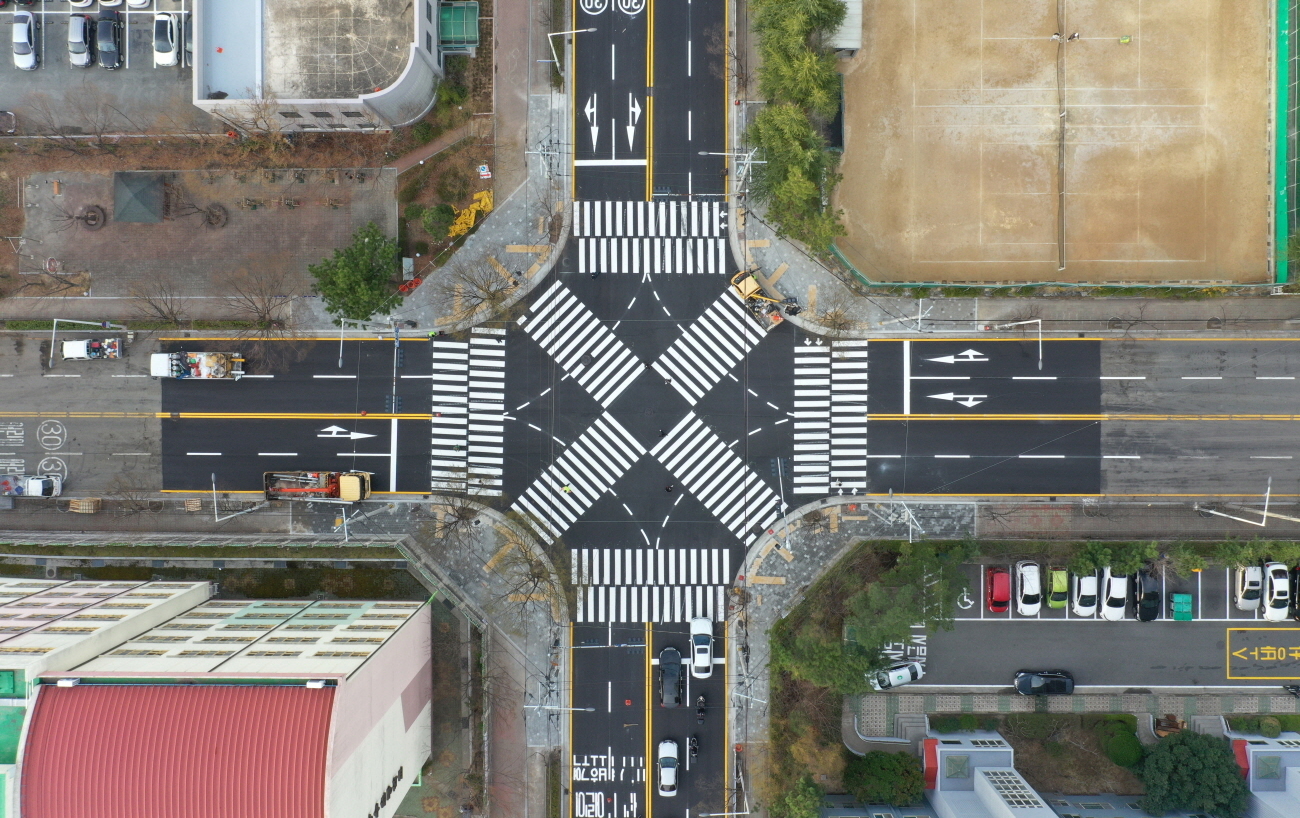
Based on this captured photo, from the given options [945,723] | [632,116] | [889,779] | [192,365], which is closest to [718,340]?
[632,116]

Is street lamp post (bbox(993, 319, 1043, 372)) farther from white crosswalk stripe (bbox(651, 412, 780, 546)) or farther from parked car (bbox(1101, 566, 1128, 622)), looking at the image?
white crosswalk stripe (bbox(651, 412, 780, 546))

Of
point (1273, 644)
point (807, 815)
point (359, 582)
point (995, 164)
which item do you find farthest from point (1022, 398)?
point (359, 582)

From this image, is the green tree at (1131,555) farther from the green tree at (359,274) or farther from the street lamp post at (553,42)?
the green tree at (359,274)

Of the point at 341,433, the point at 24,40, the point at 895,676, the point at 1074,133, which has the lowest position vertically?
the point at 895,676

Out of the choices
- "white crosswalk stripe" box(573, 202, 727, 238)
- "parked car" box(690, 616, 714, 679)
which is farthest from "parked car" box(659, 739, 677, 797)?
"white crosswalk stripe" box(573, 202, 727, 238)

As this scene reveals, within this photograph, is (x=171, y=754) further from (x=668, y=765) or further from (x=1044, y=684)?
(x=1044, y=684)

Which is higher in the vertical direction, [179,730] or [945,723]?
[179,730]

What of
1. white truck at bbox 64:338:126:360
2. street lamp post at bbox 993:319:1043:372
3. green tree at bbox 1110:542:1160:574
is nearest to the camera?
green tree at bbox 1110:542:1160:574
